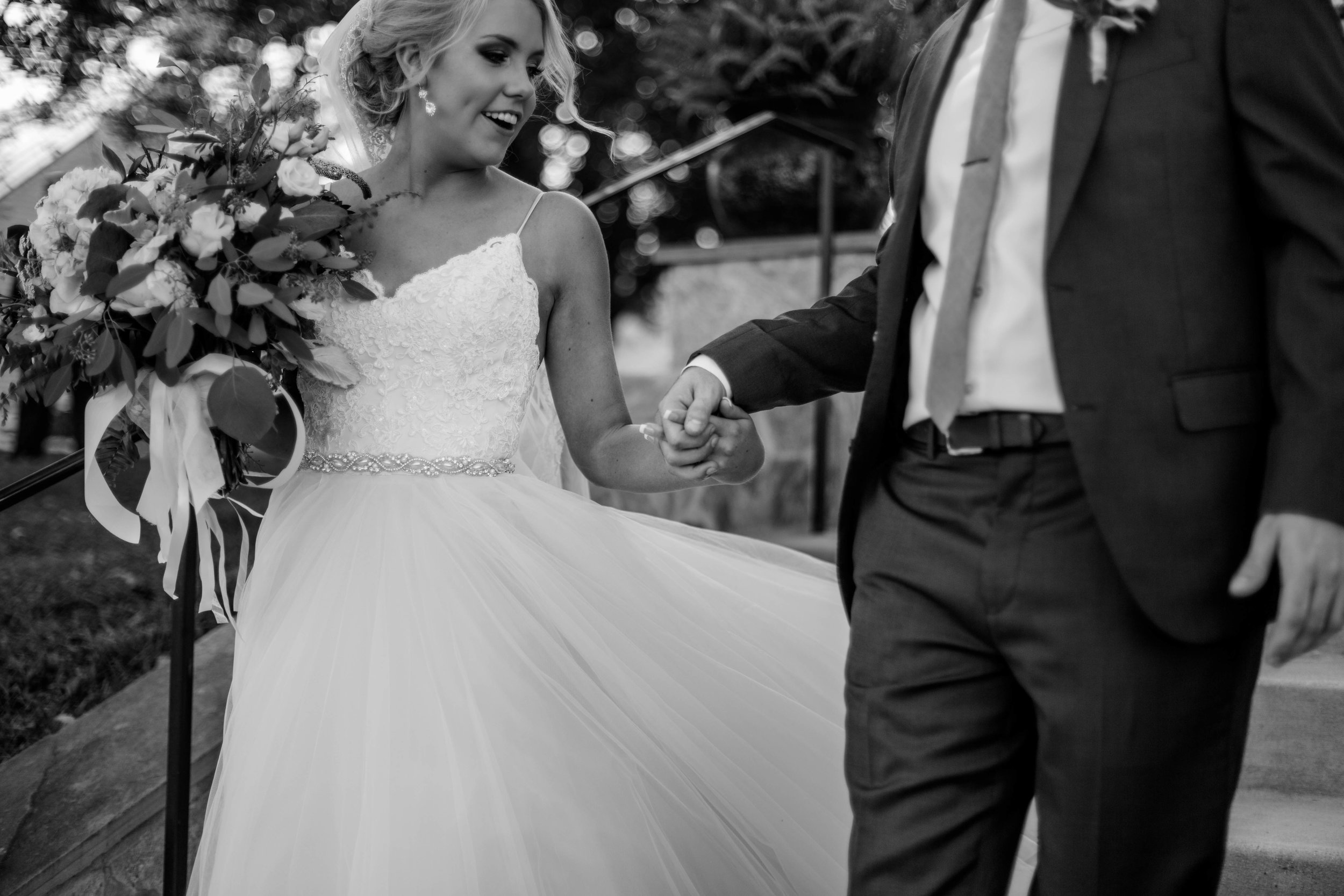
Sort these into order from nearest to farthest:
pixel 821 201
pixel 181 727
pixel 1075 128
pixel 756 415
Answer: pixel 1075 128
pixel 181 727
pixel 821 201
pixel 756 415

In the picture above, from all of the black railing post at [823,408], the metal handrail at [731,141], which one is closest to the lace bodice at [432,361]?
the metal handrail at [731,141]

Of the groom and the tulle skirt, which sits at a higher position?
the groom

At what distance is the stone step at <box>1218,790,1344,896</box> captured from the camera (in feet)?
8.07

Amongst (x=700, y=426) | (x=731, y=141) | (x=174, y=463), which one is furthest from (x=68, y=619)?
(x=700, y=426)

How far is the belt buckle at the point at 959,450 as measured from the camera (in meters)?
1.66

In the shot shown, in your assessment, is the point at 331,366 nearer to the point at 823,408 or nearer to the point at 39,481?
the point at 39,481

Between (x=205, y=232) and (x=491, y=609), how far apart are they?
861 mm

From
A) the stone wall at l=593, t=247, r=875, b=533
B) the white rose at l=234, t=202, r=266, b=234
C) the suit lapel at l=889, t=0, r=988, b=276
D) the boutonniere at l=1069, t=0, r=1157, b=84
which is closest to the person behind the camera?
the boutonniere at l=1069, t=0, r=1157, b=84

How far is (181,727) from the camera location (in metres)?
2.51

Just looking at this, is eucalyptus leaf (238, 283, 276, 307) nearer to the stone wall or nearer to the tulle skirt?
the tulle skirt

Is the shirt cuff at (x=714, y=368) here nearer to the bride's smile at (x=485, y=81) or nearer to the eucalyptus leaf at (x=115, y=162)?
the bride's smile at (x=485, y=81)

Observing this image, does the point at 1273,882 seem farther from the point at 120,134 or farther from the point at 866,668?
the point at 120,134

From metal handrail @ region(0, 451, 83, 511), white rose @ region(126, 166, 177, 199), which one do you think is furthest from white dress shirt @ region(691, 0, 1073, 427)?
metal handrail @ region(0, 451, 83, 511)

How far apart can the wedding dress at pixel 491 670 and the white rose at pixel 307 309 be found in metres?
0.23
